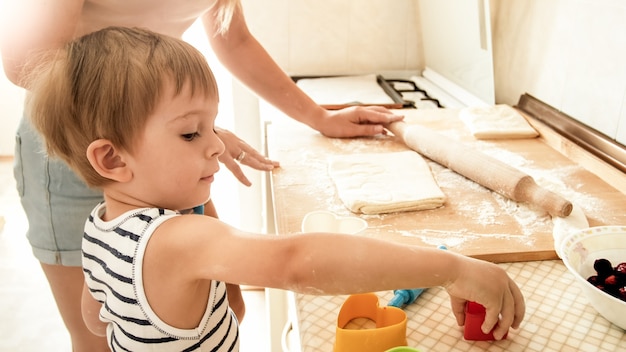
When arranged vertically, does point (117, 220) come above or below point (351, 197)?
above

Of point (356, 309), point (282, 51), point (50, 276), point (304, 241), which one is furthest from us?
point (282, 51)

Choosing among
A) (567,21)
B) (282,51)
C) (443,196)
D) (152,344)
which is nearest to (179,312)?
(152,344)

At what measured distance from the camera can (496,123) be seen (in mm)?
1392

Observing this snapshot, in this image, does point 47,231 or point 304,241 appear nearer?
point 304,241

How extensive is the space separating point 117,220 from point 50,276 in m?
0.41

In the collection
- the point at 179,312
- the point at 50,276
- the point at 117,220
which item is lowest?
the point at 50,276

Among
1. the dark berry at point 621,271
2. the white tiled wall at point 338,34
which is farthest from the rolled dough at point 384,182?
the white tiled wall at point 338,34

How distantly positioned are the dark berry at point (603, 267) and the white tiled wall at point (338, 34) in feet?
4.59

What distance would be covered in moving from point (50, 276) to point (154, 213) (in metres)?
0.46

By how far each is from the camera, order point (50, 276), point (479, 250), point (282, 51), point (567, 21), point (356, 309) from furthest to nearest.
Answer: point (282, 51) → point (567, 21) → point (50, 276) → point (479, 250) → point (356, 309)

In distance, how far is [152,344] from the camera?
0.68 meters

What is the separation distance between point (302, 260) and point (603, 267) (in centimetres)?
44

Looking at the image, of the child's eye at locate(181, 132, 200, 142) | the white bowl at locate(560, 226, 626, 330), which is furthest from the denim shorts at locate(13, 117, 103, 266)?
the white bowl at locate(560, 226, 626, 330)

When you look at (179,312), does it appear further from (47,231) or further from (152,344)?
(47,231)
